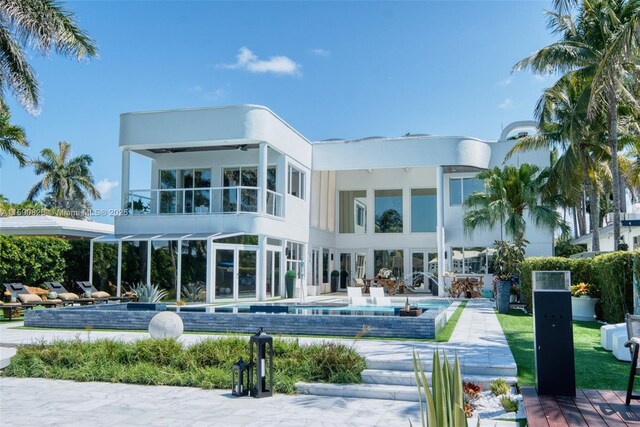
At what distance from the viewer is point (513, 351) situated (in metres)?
9.55

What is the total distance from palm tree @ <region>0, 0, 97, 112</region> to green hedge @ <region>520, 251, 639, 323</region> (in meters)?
15.5

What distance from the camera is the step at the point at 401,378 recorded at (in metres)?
7.45

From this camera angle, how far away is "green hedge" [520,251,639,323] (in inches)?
491

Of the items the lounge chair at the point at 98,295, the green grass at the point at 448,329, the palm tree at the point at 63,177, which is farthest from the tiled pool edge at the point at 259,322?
the palm tree at the point at 63,177

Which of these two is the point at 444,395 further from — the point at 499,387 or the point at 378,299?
the point at 378,299

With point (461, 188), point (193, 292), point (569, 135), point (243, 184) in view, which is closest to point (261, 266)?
point (193, 292)

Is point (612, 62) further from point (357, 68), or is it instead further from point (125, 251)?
point (125, 251)

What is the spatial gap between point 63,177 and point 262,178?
32.6 meters

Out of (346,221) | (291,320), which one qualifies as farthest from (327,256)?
(291,320)

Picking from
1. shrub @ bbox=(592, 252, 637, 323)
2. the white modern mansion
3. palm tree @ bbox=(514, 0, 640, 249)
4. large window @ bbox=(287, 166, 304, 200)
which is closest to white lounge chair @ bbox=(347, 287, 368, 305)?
the white modern mansion

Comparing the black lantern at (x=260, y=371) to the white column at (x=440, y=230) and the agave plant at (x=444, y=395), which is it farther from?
the white column at (x=440, y=230)

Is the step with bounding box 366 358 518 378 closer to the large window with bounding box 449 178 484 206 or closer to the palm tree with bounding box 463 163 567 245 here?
the palm tree with bounding box 463 163 567 245

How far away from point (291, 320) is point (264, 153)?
9898 millimetres

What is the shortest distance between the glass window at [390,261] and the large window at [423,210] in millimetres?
1547
